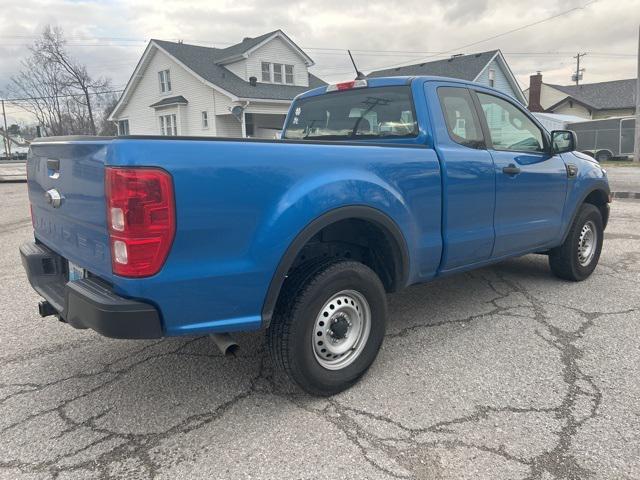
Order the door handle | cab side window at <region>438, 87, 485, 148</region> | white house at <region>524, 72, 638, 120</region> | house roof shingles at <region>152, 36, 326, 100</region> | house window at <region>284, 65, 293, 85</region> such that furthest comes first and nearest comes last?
white house at <region>524, 72, 638, 120</region> < house window at <region>284, 65, 293, 85</region> < house roof shingles at <region>152, 36, 326, 100</region> < the door handle < cab side window at <region>438, 87, 485, 148</region>

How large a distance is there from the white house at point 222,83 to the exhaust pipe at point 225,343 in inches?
881

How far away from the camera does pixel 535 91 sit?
41.6 m

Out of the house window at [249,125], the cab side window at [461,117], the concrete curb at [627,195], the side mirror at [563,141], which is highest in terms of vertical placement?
the house window at [249,125]

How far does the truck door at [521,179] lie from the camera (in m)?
3.97

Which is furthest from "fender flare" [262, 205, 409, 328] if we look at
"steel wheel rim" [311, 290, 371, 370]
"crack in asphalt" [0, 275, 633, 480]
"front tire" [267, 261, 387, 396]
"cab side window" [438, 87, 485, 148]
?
"cab side window" [438, 87, 485, 148]

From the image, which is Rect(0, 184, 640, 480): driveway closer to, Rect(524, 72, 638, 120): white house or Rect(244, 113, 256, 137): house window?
Rect(244, 113, 256, 137): house window

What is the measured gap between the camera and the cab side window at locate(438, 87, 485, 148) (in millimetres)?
3691

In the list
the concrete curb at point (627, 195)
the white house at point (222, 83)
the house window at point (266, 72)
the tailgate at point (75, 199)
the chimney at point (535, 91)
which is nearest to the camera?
the tailgate at point (75, 199)

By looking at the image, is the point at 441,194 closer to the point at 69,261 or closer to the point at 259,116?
the point at 69,261

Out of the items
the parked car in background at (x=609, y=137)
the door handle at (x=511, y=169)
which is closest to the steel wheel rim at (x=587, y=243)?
the door handle at (x=511, y=169)

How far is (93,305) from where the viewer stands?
7.50ft

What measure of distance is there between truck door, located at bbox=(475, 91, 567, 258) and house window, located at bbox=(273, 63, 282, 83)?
24644 millimetres

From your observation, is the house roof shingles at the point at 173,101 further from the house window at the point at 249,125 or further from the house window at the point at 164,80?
the house window at the point at 249,125

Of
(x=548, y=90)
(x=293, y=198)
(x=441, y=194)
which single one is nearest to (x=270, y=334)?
(x=293, y=198)
